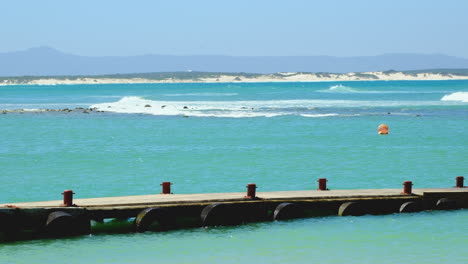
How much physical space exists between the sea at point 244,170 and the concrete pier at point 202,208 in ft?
0.99

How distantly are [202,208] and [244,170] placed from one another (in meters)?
15.9

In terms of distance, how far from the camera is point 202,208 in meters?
24.3

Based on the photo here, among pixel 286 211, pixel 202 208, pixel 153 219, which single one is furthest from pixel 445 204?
pixel 153 219

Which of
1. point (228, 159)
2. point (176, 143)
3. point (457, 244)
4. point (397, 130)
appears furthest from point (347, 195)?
point (397, 130)

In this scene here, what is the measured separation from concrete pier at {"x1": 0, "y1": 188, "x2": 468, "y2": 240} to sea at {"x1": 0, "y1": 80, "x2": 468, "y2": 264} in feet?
0.99

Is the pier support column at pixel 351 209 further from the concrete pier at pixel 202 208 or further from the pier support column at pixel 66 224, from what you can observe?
the pier support column at pixel 66 224

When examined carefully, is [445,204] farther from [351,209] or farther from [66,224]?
[66,224]

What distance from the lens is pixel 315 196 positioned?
25609 millimetres

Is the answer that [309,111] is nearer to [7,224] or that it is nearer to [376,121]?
[376,121]

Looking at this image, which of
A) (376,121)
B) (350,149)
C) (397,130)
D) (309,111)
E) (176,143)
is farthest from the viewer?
(309,111)

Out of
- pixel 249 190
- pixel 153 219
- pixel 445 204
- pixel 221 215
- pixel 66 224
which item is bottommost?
pixel 66 224

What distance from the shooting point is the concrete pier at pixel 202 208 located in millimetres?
22719

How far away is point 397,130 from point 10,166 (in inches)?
1221

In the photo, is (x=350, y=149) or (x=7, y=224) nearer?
(x=7, y=224)
